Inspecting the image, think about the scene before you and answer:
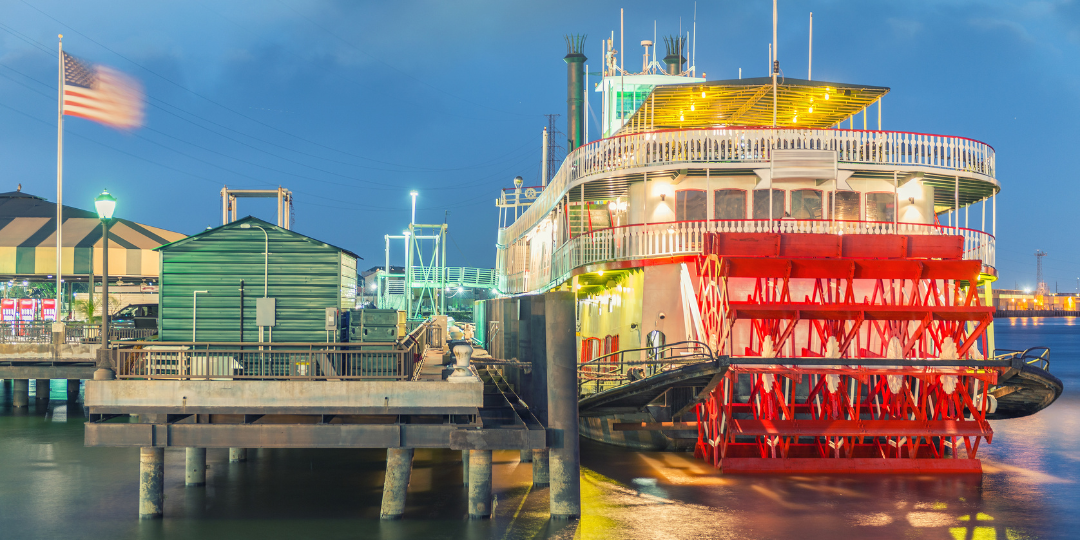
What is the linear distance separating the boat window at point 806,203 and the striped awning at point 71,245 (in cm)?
3191

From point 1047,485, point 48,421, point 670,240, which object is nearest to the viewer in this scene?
point 1047,485

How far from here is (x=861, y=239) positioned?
16.9 m

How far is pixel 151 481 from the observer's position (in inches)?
489

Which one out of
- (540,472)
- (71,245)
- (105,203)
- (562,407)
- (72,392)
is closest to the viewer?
(562,407)

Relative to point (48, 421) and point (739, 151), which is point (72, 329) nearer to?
point (48, 421)

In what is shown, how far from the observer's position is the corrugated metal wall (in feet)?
56.1

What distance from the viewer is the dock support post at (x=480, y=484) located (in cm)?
1216

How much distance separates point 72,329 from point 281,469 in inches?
459

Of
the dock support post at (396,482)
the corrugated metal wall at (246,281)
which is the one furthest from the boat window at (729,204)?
the dock support post at (396,482)

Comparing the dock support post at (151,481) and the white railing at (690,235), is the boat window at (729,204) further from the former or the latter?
the dock support post at (151,481)

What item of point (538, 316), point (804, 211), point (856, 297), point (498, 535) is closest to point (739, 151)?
point (804, 211)

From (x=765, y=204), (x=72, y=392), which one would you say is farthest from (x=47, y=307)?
(x=765, y=204)

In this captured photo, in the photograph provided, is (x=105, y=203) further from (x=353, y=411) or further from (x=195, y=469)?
(x=353, y=411)

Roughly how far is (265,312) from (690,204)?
8777 millimetres
